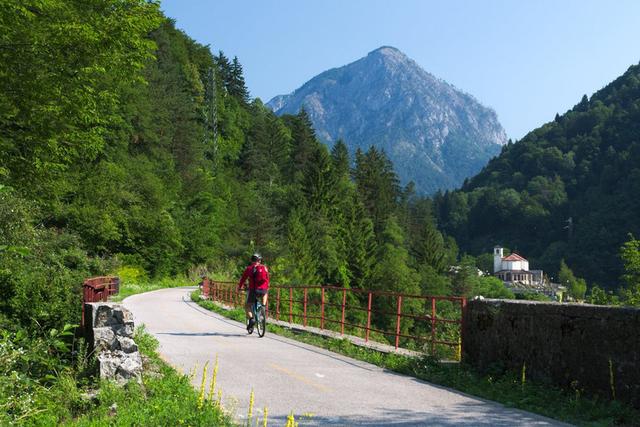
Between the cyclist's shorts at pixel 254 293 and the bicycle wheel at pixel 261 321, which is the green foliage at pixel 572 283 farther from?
the cyclist's shorts at pixel 254 293

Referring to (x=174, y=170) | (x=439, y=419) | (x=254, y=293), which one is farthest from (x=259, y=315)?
(x=174, y=170)

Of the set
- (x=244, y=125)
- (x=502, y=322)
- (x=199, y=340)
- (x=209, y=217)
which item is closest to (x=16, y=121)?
(x=199, y=340)

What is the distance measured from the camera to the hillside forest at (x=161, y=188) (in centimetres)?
1327

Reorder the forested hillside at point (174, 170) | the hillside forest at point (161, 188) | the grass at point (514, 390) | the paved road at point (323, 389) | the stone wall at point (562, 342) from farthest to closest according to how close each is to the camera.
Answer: the forested hillside at point (174, 170), the hillside forest at point (161, 188), the stone wall at point (562, 342), the grass at point (514, 390), the paved road at point (323, 389)

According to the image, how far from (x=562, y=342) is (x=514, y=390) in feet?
3.18

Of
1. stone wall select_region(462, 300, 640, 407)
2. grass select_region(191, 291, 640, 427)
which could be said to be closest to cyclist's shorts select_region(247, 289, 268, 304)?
grass select_region(191, 291, 640, 427)

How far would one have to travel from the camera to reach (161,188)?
66.8 meters

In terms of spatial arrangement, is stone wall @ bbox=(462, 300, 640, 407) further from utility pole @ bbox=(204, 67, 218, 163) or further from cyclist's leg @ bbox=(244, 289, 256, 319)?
utility pole @ bbox=(204, 67, 218, 163)

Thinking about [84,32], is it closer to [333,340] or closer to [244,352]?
[244,352]

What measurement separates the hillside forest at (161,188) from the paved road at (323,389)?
267 cm

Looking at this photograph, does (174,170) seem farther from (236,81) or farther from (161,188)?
(236,81)

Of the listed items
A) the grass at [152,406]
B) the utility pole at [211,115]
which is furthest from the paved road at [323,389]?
the utility pole at [211,115]

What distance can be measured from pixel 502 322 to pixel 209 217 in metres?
67.4

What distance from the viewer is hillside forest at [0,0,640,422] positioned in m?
13.3
